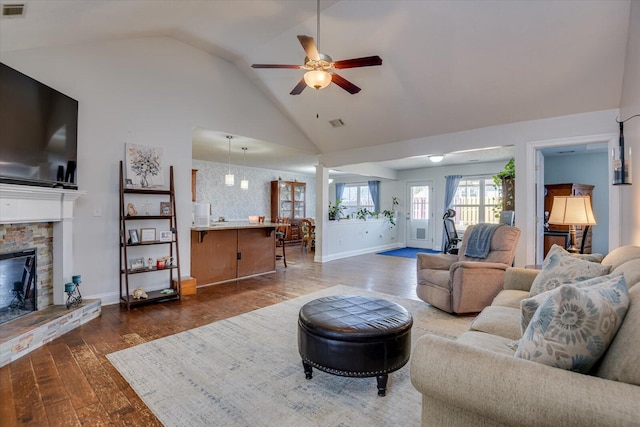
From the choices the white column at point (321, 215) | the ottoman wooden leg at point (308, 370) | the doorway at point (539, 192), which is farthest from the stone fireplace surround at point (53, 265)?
the doorway at point (539, 192)

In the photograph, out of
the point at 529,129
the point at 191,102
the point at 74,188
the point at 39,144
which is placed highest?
the point at 191,102

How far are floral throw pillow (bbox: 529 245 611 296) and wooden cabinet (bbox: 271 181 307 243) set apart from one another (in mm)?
8256

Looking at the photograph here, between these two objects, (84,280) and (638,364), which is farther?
(84,280)

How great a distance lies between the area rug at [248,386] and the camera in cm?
182

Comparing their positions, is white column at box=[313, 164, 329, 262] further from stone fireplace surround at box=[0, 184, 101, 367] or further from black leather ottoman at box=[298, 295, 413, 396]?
black leather ottoman at box=[298, 295, 413, 396]

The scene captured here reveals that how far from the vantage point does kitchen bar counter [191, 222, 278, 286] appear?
4895 millimetres

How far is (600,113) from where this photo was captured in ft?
13.2

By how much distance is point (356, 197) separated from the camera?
11.3 metres

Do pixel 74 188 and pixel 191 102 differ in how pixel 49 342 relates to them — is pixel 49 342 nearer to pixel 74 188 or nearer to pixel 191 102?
pixel 74 188

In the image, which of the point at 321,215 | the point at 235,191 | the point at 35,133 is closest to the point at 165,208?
the point at 35,133

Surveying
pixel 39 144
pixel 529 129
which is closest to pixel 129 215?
pixel 39 144

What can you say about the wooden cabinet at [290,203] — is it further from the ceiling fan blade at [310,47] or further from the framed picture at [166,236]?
the ceiling fan blade at [310,47]

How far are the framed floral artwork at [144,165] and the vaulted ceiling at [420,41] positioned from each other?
133 centimetres

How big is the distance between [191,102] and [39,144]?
2.09 m
